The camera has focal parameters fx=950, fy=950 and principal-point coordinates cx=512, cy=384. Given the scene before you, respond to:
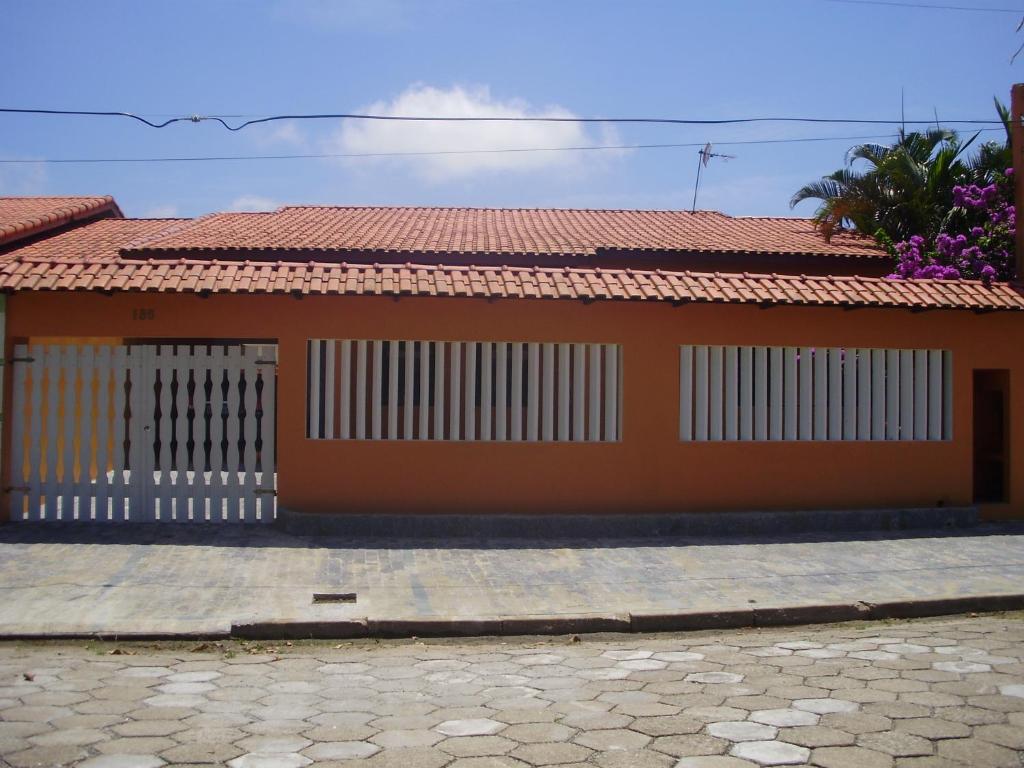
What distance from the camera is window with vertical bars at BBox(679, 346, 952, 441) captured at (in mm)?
10766

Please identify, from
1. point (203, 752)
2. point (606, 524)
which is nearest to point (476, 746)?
point (203, 752)

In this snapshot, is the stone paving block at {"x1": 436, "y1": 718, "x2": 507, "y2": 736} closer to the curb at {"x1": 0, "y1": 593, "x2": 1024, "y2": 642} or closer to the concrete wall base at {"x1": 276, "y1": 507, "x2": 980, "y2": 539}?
the curb at {"x1": 0, "y1": 593, "x2": 1024, "y2": 642}

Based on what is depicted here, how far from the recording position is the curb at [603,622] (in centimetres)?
683

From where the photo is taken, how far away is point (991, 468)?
12.1 m

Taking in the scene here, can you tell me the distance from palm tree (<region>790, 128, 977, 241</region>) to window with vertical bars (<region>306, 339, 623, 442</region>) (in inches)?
352

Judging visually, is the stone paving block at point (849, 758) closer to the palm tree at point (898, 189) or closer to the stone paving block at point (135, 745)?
the stone paving block at point (135, 745)

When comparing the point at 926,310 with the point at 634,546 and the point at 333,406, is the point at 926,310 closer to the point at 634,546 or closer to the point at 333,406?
the point at 634,546

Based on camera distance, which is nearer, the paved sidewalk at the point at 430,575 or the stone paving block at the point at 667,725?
the stone paving block at the point at 667,725

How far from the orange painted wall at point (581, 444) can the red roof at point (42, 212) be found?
7.34 m

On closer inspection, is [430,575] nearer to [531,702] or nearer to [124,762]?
[531,702]

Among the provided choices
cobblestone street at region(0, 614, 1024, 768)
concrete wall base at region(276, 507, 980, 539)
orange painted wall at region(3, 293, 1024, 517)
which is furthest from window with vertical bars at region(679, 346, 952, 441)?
cobblestone street at region(0, 614, 1024, 768)

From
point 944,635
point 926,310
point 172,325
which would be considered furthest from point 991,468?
point 172,325

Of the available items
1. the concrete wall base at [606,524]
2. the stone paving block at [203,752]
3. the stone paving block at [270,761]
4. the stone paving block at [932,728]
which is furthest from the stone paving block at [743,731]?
the concrete wall base at [606,524]

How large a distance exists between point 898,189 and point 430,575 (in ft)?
41.8
